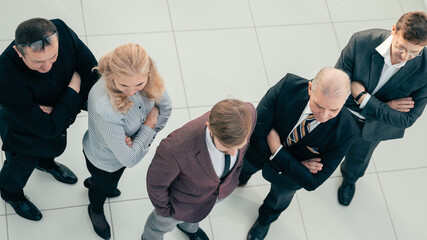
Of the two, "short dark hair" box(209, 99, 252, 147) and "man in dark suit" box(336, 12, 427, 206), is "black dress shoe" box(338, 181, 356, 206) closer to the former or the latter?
"man in dark suit" box(336, 12, 427, 206)

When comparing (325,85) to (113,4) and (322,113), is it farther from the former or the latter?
(113,4)

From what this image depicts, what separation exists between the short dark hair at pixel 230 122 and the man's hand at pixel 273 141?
616 millimetres

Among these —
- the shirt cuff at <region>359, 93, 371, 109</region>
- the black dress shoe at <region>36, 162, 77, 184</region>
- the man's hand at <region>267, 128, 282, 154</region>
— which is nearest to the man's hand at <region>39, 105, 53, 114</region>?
the black dress shoe at <region>36, 162, 77, 184</region>

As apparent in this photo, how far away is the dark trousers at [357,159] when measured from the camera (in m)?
3.41

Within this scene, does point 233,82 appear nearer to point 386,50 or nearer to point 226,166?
point 386,50

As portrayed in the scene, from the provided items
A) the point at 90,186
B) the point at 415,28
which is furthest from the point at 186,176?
the point at 415,28

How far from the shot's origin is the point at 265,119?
2662 millimetres

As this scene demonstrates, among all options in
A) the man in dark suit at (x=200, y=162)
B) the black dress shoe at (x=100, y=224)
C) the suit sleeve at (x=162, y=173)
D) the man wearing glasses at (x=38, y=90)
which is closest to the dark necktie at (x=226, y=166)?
the man in dark suit at (x=200, y=162)

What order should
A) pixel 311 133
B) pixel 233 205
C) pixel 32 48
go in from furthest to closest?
pixel 233 205 → pixel 311 133 → pixel 32 48

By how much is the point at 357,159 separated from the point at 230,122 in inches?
71.3

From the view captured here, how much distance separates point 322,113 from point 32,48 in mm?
1457

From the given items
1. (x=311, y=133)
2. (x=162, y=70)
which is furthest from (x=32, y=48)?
(x=162, y=70)

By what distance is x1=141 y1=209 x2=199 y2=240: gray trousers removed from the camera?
283 centimetres

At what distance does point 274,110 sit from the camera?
265 centimetres
